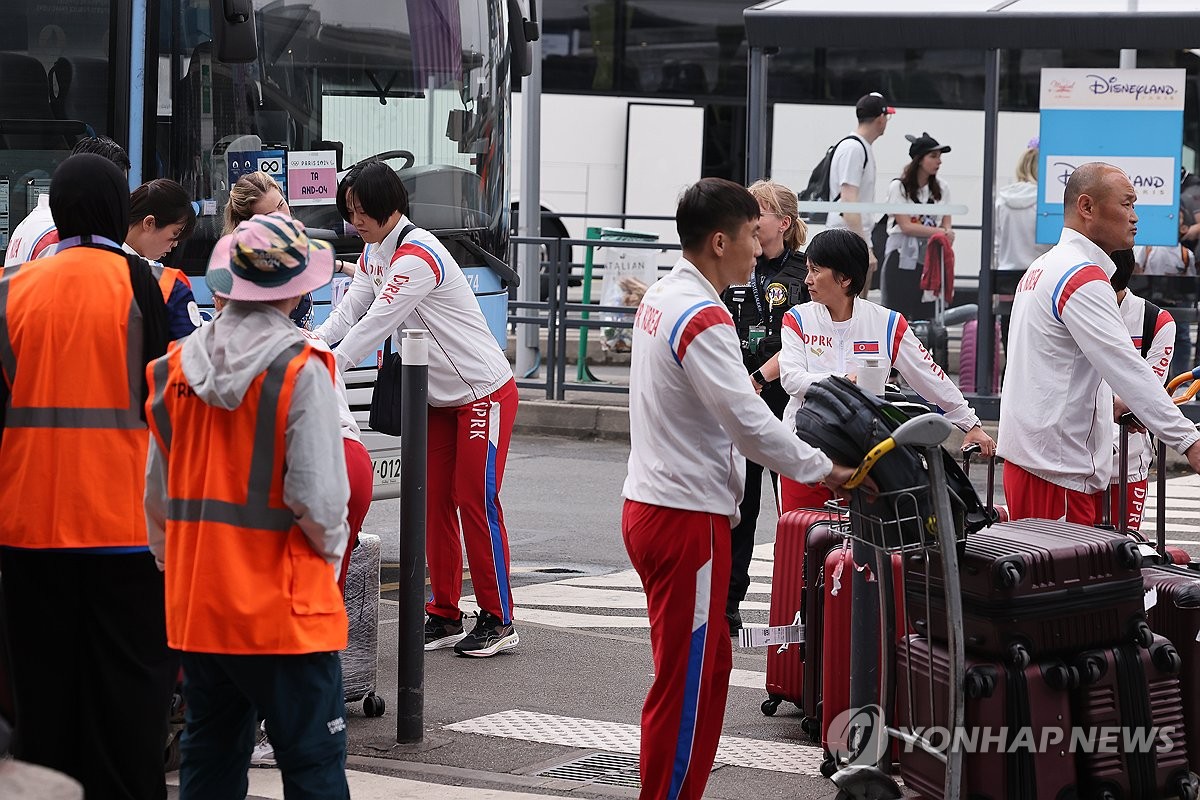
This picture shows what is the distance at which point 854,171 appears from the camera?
47.0ft

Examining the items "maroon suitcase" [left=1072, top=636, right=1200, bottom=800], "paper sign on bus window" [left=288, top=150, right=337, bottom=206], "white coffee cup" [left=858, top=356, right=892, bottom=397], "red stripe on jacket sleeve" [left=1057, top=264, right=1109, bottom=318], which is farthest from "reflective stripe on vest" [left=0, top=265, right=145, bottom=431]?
"paper sign on bus window" [left=288, top=150, right=337, bottom=206]

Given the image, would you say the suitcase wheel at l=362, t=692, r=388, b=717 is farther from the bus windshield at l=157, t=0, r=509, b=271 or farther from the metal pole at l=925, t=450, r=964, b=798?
the bus windshield at l=157, t=0, r=509, b=271

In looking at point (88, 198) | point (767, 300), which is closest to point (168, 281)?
point (88, 198)

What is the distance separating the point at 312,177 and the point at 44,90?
1.40m

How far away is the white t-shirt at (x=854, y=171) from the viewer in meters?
14.3

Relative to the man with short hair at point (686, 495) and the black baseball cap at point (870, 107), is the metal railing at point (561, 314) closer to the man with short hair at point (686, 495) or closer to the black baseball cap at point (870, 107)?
the black baseball cap at point (870, 107)

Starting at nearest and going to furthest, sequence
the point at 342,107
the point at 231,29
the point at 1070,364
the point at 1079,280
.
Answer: the point at 1079,280 → the point at 1070,364 → the point at 231,29 → the point at 342,107

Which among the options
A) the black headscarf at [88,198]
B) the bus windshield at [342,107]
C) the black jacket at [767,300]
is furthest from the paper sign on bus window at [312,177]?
the black headscarf at [88,198]

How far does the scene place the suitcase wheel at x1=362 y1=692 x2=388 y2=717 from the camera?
639 cm

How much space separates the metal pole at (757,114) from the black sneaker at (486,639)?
7567 millimetres

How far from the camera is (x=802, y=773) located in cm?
570

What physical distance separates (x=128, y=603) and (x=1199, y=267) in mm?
11078

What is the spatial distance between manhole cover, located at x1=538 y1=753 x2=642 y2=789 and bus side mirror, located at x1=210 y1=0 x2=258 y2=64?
4.02 meters

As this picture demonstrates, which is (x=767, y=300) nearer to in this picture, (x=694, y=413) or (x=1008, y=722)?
(x=694, y=413)
